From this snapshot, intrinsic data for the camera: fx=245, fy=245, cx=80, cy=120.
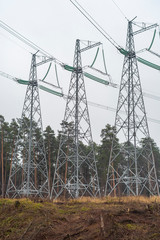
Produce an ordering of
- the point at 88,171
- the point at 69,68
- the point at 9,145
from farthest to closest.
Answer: the point at 88,171 < the point at 9,145 < the point at 69,68

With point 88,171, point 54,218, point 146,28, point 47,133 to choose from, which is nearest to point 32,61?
point 146,28

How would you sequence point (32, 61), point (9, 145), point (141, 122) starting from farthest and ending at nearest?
point (9, 145)
point (32, 61)
point (141, 122)

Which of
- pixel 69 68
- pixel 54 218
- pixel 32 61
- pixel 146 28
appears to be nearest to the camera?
pixel 54 218

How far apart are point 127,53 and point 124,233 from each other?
A: 19171mm

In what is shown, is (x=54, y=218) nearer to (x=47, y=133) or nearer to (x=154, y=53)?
(x=154, y=53)

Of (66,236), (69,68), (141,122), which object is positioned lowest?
(66,236)

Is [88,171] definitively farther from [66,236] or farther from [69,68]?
[66,236]

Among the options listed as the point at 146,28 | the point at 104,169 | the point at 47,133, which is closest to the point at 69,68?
the point at 146,28

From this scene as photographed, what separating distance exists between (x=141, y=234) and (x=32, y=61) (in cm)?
2379

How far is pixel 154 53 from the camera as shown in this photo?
922 inches

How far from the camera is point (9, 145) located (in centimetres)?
3812

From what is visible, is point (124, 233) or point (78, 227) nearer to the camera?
point (124, 233)

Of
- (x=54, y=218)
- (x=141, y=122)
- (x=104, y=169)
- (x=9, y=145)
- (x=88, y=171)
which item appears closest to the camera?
(x=54, y=218)

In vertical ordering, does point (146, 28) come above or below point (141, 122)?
above
